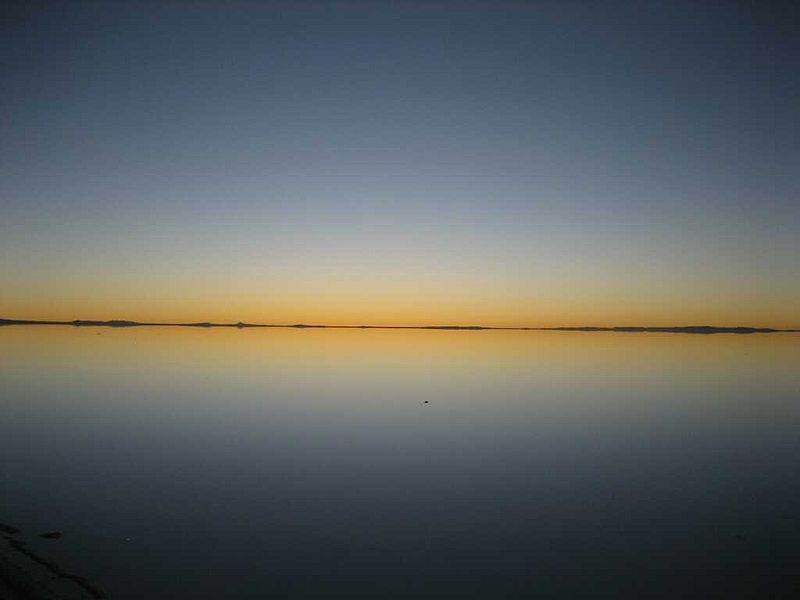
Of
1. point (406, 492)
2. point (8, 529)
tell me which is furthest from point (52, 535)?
point (406, 492)

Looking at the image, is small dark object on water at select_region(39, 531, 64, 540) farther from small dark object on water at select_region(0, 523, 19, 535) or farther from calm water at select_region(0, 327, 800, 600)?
small dark object on water at select_region(0, 523, 19, 535)

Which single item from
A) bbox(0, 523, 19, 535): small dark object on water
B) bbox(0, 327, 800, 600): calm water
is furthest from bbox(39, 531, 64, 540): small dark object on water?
bbox(0, 523, 19, 535): small dark object on water

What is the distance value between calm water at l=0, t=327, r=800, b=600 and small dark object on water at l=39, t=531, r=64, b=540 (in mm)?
157

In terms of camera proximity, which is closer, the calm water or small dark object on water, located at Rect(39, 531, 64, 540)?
the calm water

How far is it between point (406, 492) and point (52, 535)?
345 inches

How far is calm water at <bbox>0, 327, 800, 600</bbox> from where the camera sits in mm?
11219

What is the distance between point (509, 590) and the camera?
35.3 feet

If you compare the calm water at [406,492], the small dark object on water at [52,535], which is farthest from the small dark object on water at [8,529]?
the small dark object on water at [52,535]

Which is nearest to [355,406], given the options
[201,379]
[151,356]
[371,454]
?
[371,454]

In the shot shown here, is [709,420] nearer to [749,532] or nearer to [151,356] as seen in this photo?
[749,532]

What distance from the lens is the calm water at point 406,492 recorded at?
11219mm

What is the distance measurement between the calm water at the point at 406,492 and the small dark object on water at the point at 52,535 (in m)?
0.16

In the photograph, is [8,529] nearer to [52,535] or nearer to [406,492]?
[52,535]

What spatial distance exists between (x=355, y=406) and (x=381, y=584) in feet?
68.4
